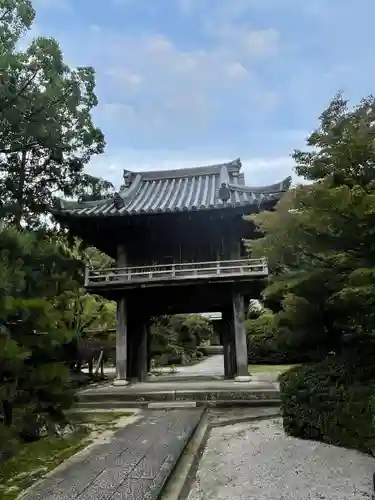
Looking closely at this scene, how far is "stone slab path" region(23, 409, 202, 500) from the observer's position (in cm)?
381

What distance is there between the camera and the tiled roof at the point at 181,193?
12.0m

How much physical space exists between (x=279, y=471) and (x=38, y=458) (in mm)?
2956

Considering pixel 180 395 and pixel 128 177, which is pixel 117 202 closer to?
pixel 128 177

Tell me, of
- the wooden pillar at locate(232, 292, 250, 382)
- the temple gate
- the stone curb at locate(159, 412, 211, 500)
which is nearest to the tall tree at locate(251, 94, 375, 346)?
the stone curb at locate(159, 412, 211, 500)

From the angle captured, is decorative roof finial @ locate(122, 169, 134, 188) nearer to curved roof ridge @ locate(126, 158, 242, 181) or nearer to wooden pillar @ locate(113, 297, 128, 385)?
curved roof ridge @ locate(126, 158, 242, 181)

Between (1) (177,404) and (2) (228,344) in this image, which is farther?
(2) (228,344)

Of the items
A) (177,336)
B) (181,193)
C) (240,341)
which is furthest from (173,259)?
(177,336)

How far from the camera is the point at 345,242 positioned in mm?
5375

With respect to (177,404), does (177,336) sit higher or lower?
higher

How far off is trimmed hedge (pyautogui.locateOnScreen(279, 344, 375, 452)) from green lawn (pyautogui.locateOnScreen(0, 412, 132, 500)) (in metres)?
3.16

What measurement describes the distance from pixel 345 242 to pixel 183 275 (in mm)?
6609

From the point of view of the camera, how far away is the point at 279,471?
4.71m

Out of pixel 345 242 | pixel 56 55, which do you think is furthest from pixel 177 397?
pixel 56 55

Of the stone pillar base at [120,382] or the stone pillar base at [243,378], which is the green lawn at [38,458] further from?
the stone pillar base at [243,378]
